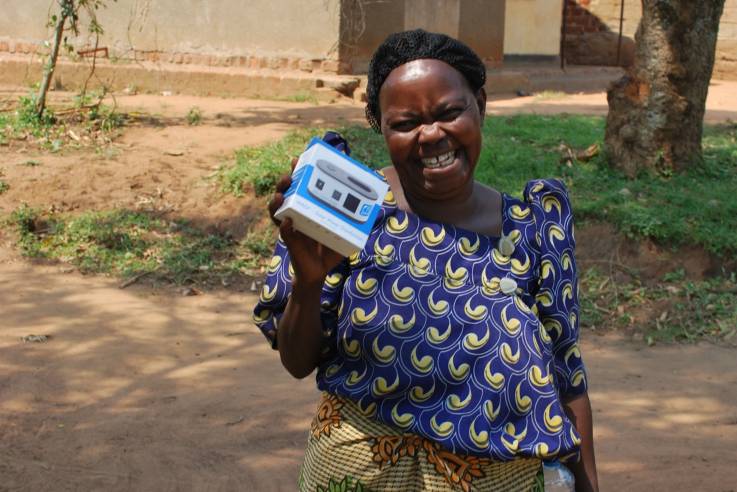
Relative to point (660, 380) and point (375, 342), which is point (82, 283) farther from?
point (375, 342)

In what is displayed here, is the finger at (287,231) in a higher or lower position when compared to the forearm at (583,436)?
higher

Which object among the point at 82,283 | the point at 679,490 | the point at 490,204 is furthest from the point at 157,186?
the point at 490,204

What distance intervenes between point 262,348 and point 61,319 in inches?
44.7

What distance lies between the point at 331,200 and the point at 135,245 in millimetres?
5192

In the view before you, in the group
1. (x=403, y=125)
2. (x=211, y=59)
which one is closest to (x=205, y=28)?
(x=211, y=59)

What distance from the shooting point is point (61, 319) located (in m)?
5.39

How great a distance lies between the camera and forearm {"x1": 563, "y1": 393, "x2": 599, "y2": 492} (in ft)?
Answer: 6.64

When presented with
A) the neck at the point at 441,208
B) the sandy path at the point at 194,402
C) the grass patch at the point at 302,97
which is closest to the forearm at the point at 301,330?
the neck at the point at 441,208

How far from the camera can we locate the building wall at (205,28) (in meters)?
11.1

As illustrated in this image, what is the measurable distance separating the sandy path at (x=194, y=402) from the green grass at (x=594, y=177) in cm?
111

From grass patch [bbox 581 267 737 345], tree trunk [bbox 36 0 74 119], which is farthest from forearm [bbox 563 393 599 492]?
tree trunk [bbox 36 0 74 119]

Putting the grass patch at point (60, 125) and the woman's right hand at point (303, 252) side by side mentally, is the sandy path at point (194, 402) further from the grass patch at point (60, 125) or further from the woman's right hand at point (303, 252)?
the grass patch at point (60, 125)

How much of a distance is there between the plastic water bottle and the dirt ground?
1.78 meters

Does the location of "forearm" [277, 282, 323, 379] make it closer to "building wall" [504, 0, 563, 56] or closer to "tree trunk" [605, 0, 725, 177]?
"tree trunk" [605, 0, 725, 177]
